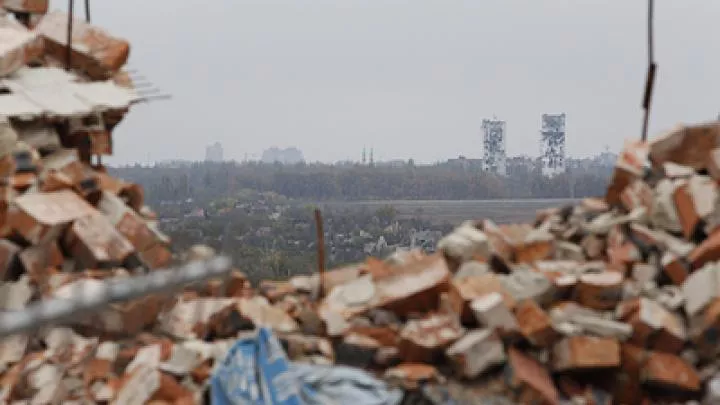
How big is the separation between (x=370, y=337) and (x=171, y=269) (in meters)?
4.02

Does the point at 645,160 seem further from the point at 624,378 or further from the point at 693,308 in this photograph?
the point at 624,378

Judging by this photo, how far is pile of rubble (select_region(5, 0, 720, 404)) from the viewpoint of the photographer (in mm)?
4672

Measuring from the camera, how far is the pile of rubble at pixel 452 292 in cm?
467

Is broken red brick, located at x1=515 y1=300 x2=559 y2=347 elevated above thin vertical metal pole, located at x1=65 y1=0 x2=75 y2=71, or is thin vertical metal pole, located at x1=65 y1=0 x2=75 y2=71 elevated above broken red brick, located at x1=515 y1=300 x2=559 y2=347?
thin vertical metal pole, located at x1=65 y1=0 x2=75 y2=71

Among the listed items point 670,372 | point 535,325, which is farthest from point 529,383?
point 670,372

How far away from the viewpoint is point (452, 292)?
204 inches

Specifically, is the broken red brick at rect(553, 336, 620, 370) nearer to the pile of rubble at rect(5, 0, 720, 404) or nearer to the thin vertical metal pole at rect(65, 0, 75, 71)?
the pile of rubble at rect(5, 0, 720, 404)

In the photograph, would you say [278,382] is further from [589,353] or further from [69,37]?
[69,37]

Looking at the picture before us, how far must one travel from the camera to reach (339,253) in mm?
11258

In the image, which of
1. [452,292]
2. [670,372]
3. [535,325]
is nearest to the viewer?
[670,372]

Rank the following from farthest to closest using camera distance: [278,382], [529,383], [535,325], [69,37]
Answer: [69,37] < [535,325] < [529,383] < [278,382]

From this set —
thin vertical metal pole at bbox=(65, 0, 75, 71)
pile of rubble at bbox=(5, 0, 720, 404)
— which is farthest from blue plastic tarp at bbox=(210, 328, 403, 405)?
thin vertical metal pole at bbox=(65, 0, 75, 71)

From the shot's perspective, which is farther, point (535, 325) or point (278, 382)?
point (535, 325)

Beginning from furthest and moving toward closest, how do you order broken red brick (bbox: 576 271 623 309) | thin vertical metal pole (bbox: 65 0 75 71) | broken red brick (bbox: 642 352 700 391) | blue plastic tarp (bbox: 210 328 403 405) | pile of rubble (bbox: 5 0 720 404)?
thin vertical metal pole (bbox: 65 0 75 71)
broken red brick (bbox: 576 271 623 309)
broken red brick (bbox: 642 352 700 391)
pile of rubble (bbox: 5 0 720 404)
blue plastic tarp (bbox: 210 328 403 405)
